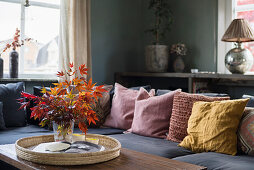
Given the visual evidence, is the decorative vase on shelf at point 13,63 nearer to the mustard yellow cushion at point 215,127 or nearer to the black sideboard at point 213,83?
the black sideboard at point 213,83

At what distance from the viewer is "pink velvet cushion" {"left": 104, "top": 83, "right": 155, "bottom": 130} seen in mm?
3283

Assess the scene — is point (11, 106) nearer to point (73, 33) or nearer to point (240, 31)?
point (73, 33)

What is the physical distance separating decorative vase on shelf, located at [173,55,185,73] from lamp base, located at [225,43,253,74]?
760 millimetres

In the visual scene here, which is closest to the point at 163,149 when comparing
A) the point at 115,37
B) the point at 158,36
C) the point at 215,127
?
the point at 215,127

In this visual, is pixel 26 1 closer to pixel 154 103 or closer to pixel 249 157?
pixel 154 103

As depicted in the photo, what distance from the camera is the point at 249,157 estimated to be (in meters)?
2.22

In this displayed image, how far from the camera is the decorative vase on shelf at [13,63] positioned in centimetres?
372

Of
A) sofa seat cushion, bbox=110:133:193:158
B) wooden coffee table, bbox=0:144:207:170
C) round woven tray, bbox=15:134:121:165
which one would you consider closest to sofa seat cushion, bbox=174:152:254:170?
sofa seat cushion, bbox=110:133:193:158

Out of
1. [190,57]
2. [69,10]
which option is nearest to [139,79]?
[190,57]

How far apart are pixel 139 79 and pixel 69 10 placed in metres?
1.37

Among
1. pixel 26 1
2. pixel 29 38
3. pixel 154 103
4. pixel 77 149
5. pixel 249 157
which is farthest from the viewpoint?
pixel 29 38

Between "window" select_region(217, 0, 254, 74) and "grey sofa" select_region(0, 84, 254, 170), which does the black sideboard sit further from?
"grey sofa" select_region(0, 84, 254, 170)

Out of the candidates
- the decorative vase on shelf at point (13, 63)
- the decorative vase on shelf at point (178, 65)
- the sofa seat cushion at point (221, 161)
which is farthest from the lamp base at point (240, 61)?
the decorative vase on shelf at point (13, 63)

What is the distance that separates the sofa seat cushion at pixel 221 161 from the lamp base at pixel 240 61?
1.37 metres
